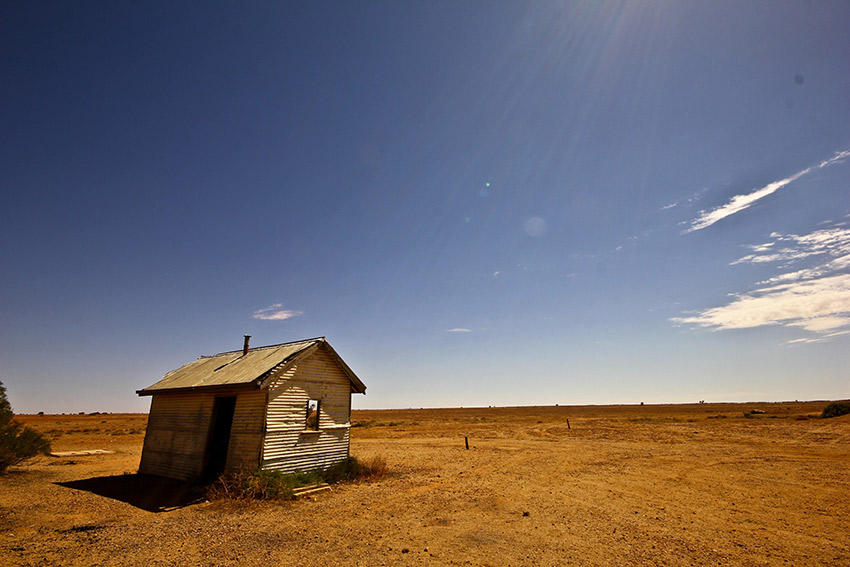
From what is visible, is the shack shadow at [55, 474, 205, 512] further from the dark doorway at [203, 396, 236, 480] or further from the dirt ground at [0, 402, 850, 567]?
the dark doorway at [203, 396, 236, 480]

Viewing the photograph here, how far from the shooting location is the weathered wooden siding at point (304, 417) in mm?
13914

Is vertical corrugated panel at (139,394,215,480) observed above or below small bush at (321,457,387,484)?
above

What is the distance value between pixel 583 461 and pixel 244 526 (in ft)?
57.0

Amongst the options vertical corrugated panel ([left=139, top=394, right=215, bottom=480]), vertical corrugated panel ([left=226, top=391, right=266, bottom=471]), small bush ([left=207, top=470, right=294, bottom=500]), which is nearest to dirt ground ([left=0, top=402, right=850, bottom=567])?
small bush ([left=207, top=470, right=294, bottom=500])

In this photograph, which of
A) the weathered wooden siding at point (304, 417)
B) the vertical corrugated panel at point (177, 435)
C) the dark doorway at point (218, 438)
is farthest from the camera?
the vertical corrugated panel at point (177, 435)

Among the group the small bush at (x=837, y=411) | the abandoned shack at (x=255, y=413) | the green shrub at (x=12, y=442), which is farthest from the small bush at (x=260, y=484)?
the small bush at (x=837, y=411)

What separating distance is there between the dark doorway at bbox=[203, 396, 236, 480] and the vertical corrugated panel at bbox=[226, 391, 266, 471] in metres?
0.69

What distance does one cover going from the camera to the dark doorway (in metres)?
15.0

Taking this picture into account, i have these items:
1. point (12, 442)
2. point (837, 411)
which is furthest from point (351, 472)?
point (837, 411)

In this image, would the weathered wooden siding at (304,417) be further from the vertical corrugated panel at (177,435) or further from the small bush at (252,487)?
the vertical corrugated panel at (177,435)

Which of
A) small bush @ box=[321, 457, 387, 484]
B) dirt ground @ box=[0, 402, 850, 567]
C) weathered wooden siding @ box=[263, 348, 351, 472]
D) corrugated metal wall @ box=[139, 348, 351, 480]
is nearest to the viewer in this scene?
dirt ground @ box=[0, 402, 850, 567]

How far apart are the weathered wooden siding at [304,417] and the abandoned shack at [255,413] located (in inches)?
1.3

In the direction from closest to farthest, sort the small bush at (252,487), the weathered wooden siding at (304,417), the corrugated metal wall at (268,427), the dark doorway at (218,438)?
the small bush at (252,487)
the corrugated metal wall at (268,427)
the weathered wooden siding at (304,417)
the dark doorway at (218,438)

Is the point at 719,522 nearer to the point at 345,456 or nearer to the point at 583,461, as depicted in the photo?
the point at 583,461
